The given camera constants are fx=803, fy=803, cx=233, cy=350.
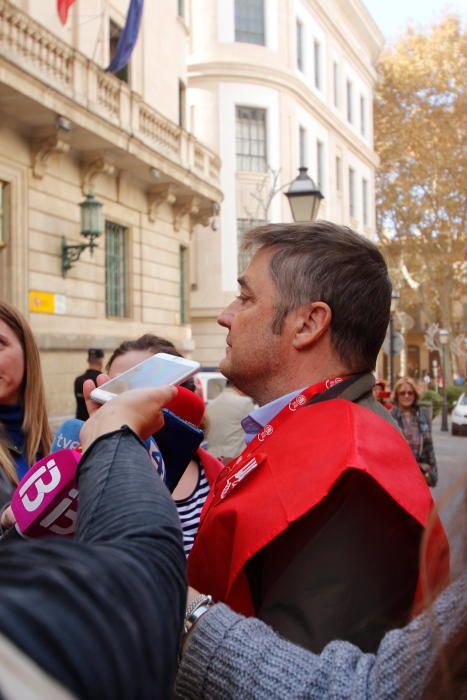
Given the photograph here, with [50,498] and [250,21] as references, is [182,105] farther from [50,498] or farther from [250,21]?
[50,498]

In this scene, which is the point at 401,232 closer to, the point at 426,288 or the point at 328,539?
the point at 426,288

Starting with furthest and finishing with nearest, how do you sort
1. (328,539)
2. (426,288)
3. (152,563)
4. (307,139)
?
(426,288) → (307,139) → (328,539) → (152,563)

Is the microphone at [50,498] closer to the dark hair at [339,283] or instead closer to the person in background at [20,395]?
the dark hair at [339,283]

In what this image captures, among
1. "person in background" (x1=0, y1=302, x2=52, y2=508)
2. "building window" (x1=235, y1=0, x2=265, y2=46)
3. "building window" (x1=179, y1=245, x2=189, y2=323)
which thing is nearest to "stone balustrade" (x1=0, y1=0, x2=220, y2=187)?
"building window" (x1=179, y1=245, x2=189, y2=323)

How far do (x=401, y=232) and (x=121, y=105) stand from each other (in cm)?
2786

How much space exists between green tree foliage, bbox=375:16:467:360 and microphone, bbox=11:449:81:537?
3820cm

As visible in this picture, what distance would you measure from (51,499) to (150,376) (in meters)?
0.31

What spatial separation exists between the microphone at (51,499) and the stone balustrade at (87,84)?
11301mm

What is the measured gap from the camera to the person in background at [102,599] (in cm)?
75

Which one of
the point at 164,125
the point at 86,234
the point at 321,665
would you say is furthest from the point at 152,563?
the point at 164,125

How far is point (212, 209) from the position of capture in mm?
20609

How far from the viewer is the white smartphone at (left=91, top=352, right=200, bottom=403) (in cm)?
150

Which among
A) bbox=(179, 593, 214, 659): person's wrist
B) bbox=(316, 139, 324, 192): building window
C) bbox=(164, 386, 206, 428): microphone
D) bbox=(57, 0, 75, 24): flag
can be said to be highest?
bbox=(316, 139, 324, 192): building window

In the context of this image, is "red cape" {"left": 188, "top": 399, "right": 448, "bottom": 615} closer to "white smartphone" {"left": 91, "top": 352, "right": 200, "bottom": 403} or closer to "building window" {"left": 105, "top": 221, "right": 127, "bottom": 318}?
"white smartphone" {"left": 91, "top": 352, "right": 200, "bottom": 403}
